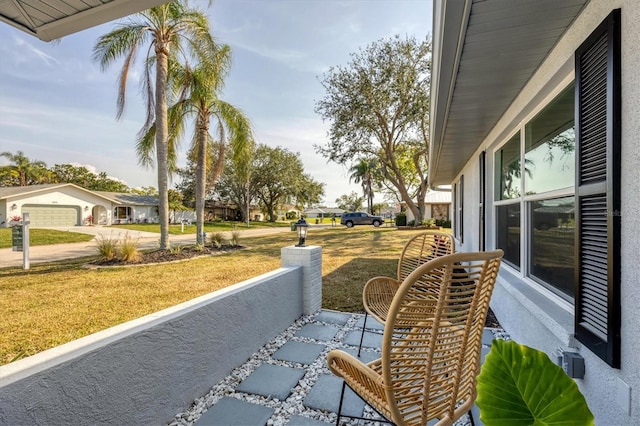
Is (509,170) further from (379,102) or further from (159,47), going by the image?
(379,102)

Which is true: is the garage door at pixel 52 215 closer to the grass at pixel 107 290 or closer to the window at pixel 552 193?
the grass at pixel 107 290

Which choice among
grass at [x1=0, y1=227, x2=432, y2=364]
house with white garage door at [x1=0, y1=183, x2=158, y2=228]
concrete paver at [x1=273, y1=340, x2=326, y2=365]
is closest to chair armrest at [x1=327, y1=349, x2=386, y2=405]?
concrete paver at [x1=273, y1=340, x2=326, y2=365]

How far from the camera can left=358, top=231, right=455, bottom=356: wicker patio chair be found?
264cm

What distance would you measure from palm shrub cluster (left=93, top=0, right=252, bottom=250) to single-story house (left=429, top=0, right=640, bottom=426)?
25.6 feet

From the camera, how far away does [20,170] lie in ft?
105

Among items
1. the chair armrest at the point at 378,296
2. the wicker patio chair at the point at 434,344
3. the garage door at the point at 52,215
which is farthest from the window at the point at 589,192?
the garage door at the point at 52,215

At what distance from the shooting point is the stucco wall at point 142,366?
122cm

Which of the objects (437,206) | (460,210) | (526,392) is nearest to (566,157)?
(526,392)

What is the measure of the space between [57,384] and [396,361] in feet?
4.79

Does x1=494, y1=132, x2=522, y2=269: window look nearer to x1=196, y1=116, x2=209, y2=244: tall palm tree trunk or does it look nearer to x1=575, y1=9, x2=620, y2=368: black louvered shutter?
x1=575, y1=9, x2=620, y2=368: black louvered shutter

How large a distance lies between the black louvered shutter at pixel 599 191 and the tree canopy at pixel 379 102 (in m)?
12.3

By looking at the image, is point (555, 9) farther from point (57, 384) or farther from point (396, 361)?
point (57, 384)

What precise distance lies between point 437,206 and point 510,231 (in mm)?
25701

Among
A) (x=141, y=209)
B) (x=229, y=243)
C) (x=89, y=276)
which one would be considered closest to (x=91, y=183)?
(x=141, y=209)
